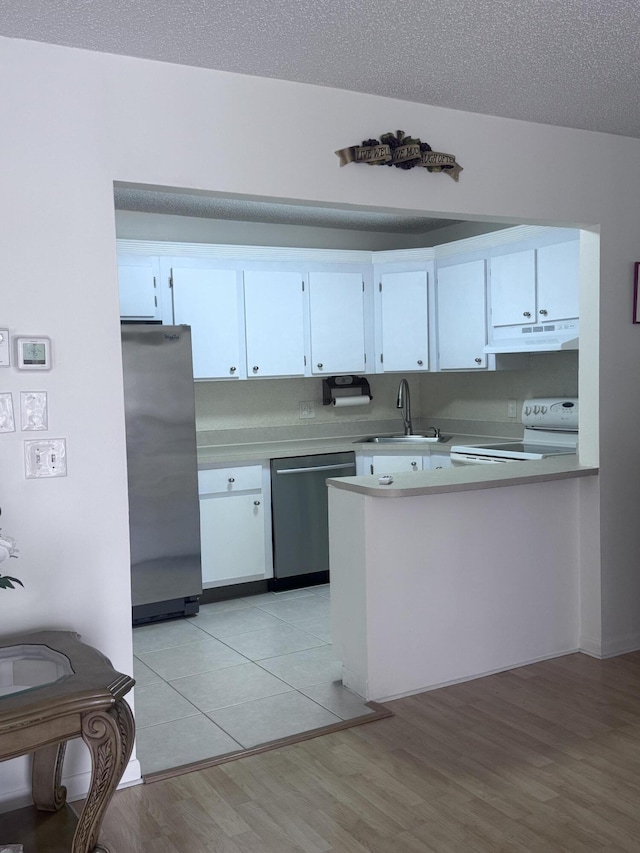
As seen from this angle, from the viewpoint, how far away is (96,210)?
105 inches

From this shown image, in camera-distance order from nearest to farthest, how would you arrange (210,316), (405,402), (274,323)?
(210,316) → (274,323) → (405,402)

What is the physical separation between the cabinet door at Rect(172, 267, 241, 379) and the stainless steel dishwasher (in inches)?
28.1

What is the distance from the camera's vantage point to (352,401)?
19.4 ft

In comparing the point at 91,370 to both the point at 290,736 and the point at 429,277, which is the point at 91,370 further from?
the point at 429,277

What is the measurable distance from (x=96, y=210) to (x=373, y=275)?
3.21 meters

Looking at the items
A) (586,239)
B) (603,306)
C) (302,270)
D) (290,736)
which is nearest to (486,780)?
(290,736)

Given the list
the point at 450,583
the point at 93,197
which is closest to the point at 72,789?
the point at 450,583

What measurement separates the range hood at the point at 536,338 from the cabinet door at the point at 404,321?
612 mm

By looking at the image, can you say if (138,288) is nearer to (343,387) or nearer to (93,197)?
(343,387)

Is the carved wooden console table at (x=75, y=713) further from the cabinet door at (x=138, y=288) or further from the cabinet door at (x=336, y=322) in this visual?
the cabinet door at (x=336, y=322)

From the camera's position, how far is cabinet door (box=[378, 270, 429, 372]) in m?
5.59

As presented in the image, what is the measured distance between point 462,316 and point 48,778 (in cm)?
378

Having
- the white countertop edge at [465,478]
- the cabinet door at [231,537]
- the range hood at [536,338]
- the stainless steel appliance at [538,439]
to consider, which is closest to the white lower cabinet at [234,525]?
the cabinet door at [231,537]

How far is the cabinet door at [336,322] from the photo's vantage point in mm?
5449
